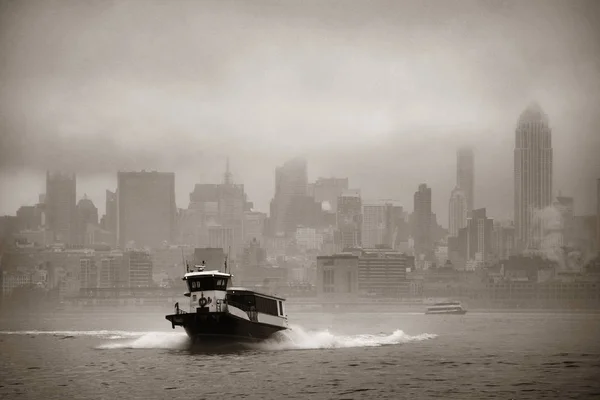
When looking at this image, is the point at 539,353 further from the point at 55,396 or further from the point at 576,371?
the point at 55,396

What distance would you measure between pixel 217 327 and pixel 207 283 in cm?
452

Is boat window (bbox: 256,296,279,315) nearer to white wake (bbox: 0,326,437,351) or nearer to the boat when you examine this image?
the boat

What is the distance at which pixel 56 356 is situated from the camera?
11338cm

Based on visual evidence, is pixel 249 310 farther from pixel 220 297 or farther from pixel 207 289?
pixel 207 289

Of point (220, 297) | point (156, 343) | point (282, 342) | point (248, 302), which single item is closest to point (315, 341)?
point (282, 342)

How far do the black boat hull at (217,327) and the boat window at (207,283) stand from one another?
345cm

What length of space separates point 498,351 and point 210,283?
31.9 metres

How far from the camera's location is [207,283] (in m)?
111

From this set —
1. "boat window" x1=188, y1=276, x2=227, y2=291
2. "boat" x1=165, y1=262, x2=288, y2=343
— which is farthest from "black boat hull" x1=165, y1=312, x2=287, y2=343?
"boat window" x1=188, y1=276, x2=227, y2=291

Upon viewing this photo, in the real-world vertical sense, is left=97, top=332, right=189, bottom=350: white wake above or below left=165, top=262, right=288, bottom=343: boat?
below

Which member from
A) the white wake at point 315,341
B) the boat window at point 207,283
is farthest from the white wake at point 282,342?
the boat window at point 207,283

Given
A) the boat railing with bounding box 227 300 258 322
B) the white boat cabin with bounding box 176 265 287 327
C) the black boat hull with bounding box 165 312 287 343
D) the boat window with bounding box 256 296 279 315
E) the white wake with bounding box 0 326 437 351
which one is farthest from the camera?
the white wake with bounding box 0 326 437 351

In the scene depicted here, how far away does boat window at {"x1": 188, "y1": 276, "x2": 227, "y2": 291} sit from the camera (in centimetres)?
11125

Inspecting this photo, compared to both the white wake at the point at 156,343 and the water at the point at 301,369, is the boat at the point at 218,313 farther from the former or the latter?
the white wake at the point at 156,343
